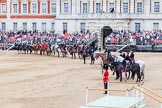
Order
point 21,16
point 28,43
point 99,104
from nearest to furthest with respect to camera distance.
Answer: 1. point 99,104
2. point 28,43
3. point 21,16

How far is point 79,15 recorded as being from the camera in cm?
7231

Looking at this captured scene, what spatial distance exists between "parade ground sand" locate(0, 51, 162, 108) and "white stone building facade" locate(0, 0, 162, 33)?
92.3 ft

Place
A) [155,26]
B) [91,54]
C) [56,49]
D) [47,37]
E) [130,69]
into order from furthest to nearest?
[155,26]
[47,37]
[56,49]
[91,54]
[130,69]

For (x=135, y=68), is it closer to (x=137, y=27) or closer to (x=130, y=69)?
(x=130, y=69)

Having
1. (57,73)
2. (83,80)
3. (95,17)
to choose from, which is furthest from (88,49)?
(95,17)

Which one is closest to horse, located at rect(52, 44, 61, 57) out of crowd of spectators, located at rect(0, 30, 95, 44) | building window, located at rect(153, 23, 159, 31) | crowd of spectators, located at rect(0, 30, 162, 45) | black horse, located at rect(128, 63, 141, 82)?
crowd of spectators, located at rect(0, 30, 162, 45)

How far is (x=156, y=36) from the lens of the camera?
65.1 m

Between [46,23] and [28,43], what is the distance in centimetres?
1123

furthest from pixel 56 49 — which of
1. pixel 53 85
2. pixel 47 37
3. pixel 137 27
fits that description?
pixel 53 85

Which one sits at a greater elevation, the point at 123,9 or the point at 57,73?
the point at 123,9

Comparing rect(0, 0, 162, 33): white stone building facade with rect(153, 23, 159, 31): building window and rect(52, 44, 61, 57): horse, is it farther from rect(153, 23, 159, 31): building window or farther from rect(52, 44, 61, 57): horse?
rect(52, 44, 61, 57): horse

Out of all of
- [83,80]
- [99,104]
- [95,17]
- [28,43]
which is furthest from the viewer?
[95,17]

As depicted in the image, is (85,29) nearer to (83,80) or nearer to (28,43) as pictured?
(28,43)

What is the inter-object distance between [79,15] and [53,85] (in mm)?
43479
